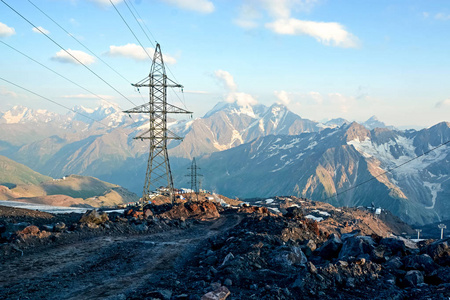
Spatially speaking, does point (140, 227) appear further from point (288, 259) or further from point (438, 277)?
point (438, 277)

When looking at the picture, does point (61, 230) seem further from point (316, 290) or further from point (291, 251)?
point (316, 290)

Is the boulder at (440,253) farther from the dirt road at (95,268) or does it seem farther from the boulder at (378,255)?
the dirt road at (95,268)

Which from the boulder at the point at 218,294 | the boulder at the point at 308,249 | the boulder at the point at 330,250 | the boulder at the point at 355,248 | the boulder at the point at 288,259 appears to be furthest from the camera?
the boulder at the point at 308,249

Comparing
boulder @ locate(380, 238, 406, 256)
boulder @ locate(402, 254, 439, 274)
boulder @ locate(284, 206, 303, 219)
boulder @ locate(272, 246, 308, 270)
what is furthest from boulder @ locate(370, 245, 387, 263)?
boulder @ locate(284, 206, 303, 219)

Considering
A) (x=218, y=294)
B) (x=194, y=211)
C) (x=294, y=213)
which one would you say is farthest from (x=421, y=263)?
(x=194, y=211)

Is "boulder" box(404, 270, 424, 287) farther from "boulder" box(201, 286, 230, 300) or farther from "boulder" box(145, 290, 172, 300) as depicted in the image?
"boulder" box(145, 290, 172, 300)

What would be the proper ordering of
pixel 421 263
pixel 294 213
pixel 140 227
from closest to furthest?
pixel 421 263 → pixel 140 227 → pixel 294 213

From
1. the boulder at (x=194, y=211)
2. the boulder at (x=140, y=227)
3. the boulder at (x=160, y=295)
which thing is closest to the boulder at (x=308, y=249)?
the boulder at (x=160, y=295)
